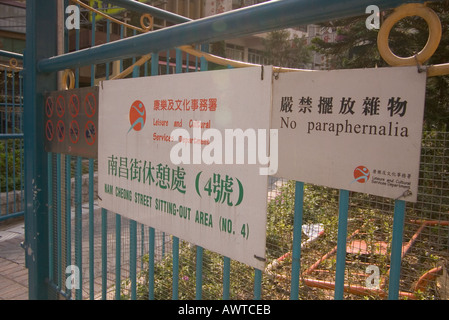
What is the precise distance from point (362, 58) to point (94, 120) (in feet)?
16.5

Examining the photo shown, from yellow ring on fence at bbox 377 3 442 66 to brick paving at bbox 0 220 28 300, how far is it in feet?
11.1

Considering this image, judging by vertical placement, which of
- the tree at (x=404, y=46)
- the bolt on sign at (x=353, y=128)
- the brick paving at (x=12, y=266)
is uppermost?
the tree at (x=404, y=46)

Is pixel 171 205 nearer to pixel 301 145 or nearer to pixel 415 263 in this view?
pixel 301 145

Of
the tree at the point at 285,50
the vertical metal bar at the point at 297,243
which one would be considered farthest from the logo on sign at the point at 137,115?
the tree at the point at 285,50

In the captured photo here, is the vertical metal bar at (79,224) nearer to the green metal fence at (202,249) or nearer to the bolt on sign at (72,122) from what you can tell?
the green metal fence at (202,249)

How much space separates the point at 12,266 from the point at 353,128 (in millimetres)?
3961

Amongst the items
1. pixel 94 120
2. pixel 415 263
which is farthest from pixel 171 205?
pixel 415 263

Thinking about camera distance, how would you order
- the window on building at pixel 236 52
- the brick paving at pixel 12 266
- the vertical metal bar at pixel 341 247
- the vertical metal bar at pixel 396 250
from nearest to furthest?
the vertical metal bar at pixel 396 250 < the vertical metal bar at pixel 341 247 < the brick paving at pixel 12 266 < the window on building at pixel 236 52

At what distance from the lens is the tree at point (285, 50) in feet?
78.4

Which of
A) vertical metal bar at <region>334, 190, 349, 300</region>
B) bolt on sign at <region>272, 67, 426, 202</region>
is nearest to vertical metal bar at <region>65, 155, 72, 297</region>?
bolt on sign at <region>272, 67, 426, 202</region>

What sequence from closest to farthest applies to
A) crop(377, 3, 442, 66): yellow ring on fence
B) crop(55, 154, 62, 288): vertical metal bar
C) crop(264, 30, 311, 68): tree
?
crop(377, 3, 442, 66): yellow ring on fence < crop(55, 154, 62, 288): vertical metal bar < crop(264, 30, 311, 68): tree

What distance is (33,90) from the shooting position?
2.31 metres

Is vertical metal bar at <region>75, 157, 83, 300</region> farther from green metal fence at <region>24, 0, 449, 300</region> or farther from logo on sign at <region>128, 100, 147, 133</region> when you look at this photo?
logo on sign at <region>128, 100, 147, 133</region>

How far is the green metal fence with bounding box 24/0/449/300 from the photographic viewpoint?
1266 mm
